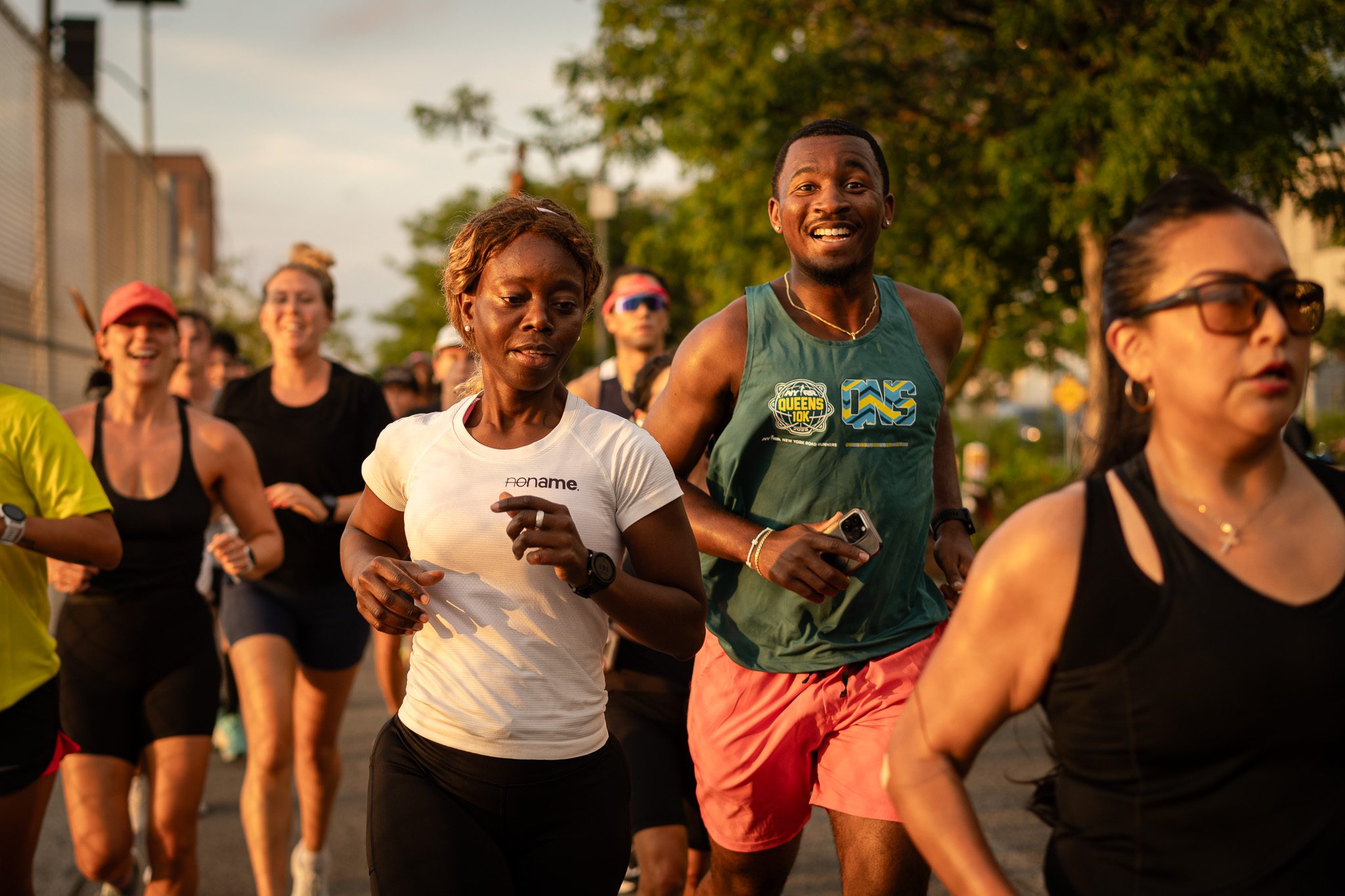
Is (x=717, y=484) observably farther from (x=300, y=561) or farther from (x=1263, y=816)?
(x=300, y=561)

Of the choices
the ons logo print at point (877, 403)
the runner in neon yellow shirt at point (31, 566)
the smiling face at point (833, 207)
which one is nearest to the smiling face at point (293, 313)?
the runner in neon yellow shirt at point (31, 566)

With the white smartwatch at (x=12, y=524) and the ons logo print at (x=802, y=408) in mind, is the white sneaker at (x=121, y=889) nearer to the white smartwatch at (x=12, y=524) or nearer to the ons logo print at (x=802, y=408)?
the white smartwatch at (x=12, y=524)

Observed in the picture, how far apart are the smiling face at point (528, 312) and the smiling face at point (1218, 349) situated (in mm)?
→ 1363

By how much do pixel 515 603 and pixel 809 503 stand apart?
1029mm

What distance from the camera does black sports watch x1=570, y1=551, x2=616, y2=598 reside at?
2648mm

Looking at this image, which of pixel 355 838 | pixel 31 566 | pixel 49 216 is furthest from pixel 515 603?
pixel 49 216

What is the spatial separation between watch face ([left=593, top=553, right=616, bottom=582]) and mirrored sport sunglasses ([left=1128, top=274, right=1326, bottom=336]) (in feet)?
4.24

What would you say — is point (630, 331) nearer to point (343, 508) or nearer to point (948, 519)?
point (343, 508)

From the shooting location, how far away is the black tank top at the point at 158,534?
Result: 15.2 feet

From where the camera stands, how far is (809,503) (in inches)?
137

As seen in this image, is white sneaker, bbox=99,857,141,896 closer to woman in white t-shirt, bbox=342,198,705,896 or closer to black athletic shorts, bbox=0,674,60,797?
black athletic shorts, bbox=0,674,60,797

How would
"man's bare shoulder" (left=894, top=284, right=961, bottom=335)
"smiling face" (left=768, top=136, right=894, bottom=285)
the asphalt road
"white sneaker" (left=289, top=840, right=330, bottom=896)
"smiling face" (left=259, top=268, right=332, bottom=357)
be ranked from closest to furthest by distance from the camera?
"smiling face" (left=768, top=136, right=894, bottom=285), "man's bare shoulder" (left=894, top=284, right=961, bottom=335), "white sneaker" (left=289, top=840, right=330, bottom=896), the asphalt road, "smiling face" (left=259, top=268, right=332, bottom=357)

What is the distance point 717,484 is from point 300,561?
265 cm

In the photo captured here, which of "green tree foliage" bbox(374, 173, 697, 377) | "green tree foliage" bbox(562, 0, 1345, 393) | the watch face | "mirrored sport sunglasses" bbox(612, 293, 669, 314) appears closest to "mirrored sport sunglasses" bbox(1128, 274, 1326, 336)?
the watch face
